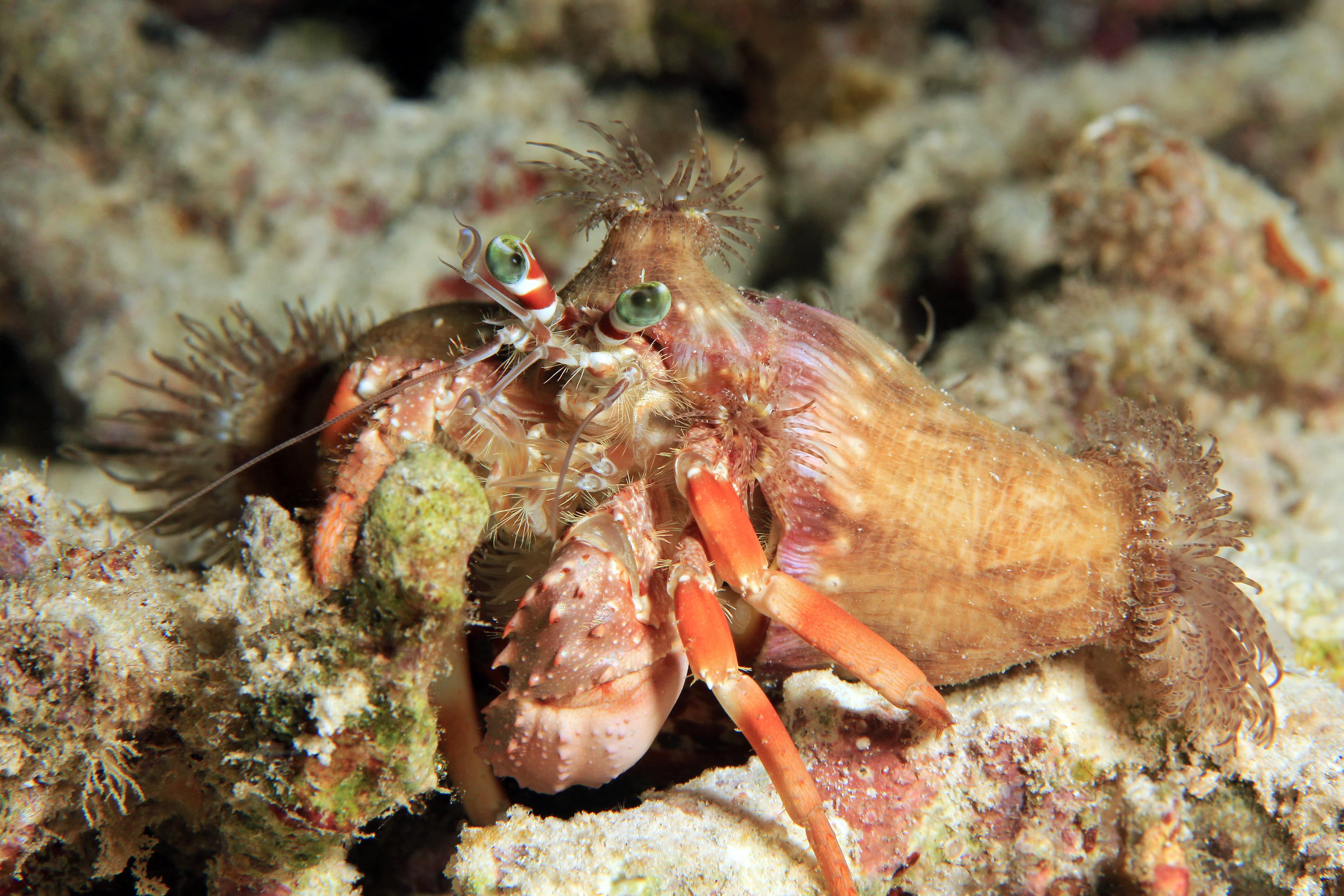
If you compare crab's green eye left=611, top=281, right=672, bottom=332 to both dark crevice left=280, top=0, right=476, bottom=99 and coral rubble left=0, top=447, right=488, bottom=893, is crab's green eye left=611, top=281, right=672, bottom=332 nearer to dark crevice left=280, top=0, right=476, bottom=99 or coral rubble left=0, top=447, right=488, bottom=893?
coral rubble left=0, top=447, right=488, bottom=893

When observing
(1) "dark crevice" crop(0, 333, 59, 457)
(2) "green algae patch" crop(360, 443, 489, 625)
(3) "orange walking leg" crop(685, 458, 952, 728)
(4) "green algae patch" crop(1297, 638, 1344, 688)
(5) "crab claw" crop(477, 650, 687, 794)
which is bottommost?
(1) "dark crevice" crop(0, 333, 59, 457)

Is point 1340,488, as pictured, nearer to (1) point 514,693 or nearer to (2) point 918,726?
(2) point 918,726

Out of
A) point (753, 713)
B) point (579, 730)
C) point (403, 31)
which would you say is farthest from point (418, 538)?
point (403, 31)

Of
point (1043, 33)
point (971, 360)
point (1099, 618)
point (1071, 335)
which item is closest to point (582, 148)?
point (971, 360)

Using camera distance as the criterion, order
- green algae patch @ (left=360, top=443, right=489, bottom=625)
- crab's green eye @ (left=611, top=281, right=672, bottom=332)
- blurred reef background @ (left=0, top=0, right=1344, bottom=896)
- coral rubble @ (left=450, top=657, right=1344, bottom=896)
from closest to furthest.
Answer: green algae patch @ (left=360, top=443, right=489, bottom=625)
blurred reef background @ (left=0, top=0, right=1344, bottom=896)
crab's green eye @ (left=611, top=281, right=672, bottom=332)
coral rubble @ (left=450, top=657, right=1344, bottom=896)

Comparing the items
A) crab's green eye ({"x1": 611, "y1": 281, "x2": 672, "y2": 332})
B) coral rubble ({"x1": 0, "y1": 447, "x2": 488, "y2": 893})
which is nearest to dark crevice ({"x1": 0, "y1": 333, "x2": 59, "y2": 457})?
coral rubble ({"x1": 0, "y1": 447, "x2": 488, "y2": 893})
